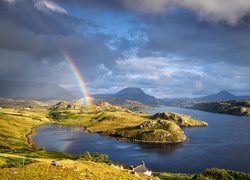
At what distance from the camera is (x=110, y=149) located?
181 metres

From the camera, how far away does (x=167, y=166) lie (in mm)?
131500

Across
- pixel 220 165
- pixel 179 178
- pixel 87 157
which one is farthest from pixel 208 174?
pixel 87 157

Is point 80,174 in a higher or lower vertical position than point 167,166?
higher

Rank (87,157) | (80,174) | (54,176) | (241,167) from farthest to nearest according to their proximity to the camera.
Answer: (241,167), (87,157), (80,174), (54,176)

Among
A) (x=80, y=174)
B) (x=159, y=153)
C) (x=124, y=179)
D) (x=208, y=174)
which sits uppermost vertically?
(x=80, y=174)

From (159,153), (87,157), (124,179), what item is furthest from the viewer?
(159,153)

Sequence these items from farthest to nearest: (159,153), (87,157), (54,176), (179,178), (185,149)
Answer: (185,149), (159,153), (87,157), (179,178), (54,176)

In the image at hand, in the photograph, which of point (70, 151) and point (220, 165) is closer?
→ point (220, 165)

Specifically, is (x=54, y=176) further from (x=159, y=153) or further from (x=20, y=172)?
(x=159, y=153)

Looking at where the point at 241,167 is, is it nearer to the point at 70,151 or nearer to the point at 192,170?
the point at 192,170

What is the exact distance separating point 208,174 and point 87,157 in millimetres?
76618

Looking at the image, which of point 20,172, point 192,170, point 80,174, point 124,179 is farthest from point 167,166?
point 20,172

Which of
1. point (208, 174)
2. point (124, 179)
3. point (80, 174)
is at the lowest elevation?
point (208, 174)

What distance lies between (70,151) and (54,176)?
476 feet
